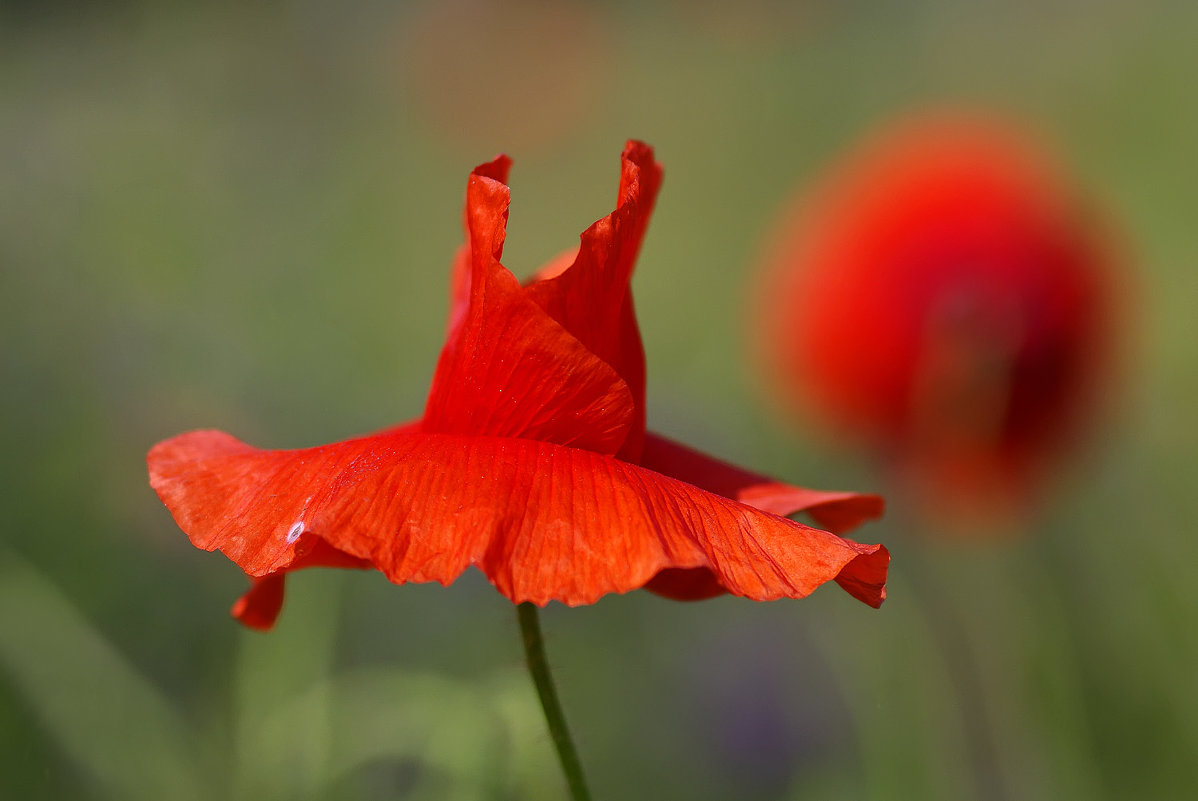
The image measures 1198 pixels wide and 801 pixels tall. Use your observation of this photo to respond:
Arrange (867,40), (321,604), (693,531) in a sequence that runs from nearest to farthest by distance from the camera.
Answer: (693,531) → (321,604) → (867,40)

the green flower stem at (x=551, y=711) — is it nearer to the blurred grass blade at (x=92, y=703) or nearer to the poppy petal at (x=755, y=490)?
the poppy petal at (x=755, y=490)

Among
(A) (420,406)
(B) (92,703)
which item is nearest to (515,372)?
(B) (92,703)

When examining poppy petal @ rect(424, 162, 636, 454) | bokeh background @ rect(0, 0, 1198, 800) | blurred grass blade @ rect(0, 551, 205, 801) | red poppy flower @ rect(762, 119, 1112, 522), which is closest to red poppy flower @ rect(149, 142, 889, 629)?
poppy petal @ rect(424, 162, 636, 454)

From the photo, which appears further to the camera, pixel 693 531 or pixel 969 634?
pixel 969 634

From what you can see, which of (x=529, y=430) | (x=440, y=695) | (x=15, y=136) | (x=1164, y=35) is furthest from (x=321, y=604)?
(x=1164, y=35)

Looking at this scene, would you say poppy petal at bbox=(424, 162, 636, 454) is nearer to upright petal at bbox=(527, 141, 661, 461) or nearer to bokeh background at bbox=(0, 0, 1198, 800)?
upright petal at bbox=(527, 141, 661, 461)

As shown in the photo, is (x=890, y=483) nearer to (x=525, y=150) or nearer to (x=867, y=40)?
(x=525, y=150)

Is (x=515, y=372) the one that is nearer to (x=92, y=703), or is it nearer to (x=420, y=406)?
(x=92, y=703)
